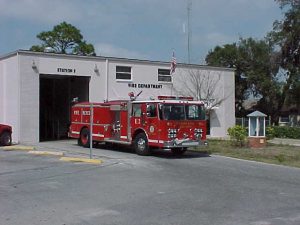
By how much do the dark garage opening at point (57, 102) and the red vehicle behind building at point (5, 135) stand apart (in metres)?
7.85

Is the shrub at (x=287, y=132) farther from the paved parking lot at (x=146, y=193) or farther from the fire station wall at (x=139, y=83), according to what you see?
the paved parking lot at (x=146, y=193)

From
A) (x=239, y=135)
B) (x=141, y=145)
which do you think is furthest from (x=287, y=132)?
(x=141, y=145)

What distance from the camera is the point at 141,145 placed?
22109mm

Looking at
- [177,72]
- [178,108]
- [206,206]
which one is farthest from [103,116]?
[206,206]

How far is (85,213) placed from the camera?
9602 millimetres

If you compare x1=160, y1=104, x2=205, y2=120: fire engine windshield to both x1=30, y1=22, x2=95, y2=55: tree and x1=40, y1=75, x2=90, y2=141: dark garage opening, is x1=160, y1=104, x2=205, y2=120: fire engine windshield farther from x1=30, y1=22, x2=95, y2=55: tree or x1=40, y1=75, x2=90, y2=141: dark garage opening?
x1=30, y1=22, x2=95, y2=55: tree

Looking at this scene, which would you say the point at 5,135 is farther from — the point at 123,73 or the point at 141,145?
the point at 123,73

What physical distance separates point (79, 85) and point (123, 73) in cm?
327

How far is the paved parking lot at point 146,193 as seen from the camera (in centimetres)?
925

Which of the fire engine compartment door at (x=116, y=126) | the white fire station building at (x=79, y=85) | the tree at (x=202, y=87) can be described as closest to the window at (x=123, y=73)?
the white fire station building at (x=79, y=85)

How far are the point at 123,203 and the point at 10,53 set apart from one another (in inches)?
848

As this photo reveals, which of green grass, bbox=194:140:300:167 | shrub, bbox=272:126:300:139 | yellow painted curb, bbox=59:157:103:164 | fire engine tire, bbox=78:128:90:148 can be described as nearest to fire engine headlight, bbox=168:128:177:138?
green grass, bbox=194:140:300:167

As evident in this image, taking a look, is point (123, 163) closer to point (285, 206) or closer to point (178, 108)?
point (178, 108)

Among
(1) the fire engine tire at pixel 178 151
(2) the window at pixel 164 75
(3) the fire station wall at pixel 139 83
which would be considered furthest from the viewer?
(2) the window at pixel 164 75
